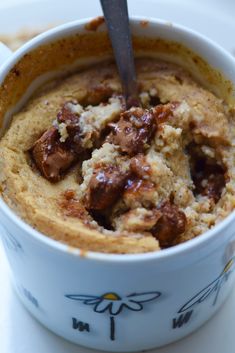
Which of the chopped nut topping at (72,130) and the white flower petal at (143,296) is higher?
the chopped nut topping at (72,130)

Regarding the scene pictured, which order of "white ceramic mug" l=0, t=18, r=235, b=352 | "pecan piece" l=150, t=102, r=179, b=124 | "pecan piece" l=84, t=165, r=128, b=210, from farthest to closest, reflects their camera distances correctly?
"pecan piece" l=150, t=102, r=179, b=124, "pecan piece" l=84, t=165, r=128, b=210, "white ceramic mug" l=0, t=18, r=235, b=352

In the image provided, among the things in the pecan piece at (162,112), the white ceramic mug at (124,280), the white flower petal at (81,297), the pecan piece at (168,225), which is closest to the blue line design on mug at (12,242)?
the white ceramic mug at (124,280)

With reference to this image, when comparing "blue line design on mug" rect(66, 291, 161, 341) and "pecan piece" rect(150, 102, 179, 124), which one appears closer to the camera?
"blue line design on mug" rect(66, 291, 161, 341)

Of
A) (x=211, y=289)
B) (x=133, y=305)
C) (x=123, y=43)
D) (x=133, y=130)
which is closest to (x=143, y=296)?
(x=133, y=305)

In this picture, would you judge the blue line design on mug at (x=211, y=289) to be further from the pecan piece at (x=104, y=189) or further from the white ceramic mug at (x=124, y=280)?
the pecan piece at (x=104, y=189)

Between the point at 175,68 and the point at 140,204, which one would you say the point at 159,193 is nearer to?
the point at 140,204

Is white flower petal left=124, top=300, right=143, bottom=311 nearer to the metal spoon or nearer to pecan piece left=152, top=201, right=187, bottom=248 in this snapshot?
pecan piece left=152, top=201, right=187, bottom=248

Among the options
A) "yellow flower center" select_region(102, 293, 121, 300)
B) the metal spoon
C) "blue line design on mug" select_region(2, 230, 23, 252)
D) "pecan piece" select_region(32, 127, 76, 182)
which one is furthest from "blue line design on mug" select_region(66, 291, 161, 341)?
the metal spoon
